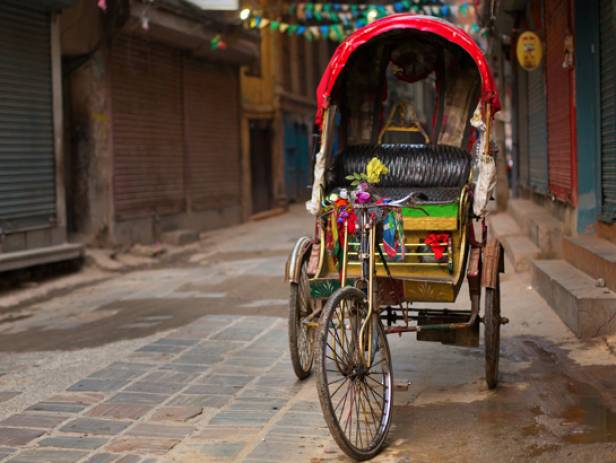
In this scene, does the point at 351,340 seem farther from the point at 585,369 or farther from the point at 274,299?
the point at 274,299

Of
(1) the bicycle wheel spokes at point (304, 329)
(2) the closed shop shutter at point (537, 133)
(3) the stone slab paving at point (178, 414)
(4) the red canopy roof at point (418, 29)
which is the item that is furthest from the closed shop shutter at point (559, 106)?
(3) the stone slab paving at point (178, 414)

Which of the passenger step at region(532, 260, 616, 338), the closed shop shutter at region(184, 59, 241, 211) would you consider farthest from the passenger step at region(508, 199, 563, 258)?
the closed shop shutter at region(184, 59, 241, 211)

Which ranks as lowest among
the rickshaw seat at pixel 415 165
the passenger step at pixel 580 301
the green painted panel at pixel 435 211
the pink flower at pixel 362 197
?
the passenger step at pixel 580 301

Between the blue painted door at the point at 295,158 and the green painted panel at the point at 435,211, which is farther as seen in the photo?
the blue painted door at the point at 295,158

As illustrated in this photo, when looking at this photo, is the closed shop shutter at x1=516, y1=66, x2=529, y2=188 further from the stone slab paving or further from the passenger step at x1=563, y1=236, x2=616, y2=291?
the stone slab paving

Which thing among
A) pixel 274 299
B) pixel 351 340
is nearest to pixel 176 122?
pixel 274 299

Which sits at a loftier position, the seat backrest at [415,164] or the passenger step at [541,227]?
the seat backrest at [415,164]

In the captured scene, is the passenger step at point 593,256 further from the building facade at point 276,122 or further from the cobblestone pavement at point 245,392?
the building facade at point 276,122

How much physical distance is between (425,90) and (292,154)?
25.2 meters

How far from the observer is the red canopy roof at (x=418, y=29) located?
21.4ft

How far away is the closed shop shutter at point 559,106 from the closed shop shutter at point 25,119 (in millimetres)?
7382

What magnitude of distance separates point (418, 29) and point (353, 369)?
2979 millimetres

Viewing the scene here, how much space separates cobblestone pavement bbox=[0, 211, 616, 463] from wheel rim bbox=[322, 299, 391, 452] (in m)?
0.16

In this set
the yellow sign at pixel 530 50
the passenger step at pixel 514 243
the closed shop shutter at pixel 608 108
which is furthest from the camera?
the yellow sign at pixel 530 50
